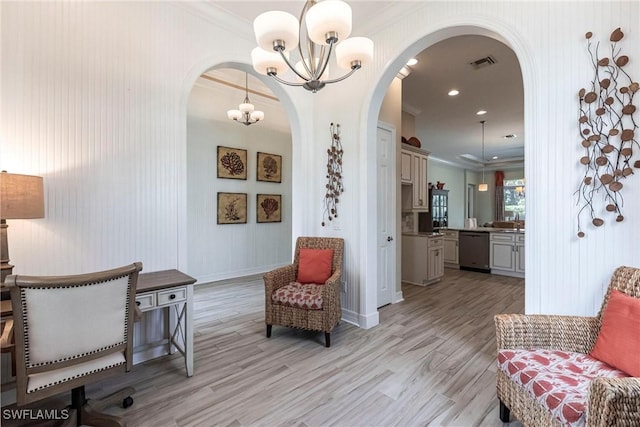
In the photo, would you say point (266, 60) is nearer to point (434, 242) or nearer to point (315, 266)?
point (315, 266)

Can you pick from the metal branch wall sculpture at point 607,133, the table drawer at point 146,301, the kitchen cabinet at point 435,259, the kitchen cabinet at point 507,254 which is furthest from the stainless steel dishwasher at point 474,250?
the table drawer at point 146,301

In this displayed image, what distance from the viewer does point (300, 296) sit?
2711mm

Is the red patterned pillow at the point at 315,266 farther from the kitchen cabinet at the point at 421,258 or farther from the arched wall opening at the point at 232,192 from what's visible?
the kitchen cabinet at the point at 421,258

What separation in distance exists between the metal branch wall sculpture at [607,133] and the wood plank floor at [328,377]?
1.38m

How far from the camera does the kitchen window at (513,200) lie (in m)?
10.5

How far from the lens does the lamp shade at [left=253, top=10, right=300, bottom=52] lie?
154 cm

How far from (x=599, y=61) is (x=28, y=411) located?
4.12m

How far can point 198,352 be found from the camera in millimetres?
2592

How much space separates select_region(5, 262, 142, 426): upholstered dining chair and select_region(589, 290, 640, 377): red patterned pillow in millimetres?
2459

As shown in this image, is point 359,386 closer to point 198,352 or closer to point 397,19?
point 198,352

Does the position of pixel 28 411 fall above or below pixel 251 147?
below

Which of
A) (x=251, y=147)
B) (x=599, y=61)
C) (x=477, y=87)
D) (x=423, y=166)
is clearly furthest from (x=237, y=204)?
(x=599, y=61)

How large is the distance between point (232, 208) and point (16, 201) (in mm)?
3585

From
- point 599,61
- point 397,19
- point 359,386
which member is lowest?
point 359,386
